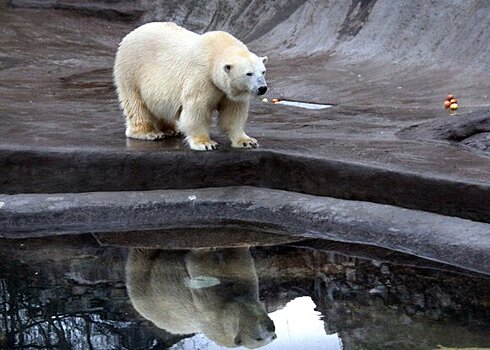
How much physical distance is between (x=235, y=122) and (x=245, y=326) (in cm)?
221

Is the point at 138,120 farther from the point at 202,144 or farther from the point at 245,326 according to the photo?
the point at 245,326

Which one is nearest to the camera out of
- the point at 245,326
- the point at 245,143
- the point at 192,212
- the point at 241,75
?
the point at 245,326

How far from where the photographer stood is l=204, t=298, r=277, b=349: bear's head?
530cm

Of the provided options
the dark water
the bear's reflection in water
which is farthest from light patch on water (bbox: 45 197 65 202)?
the bear's reflection in water

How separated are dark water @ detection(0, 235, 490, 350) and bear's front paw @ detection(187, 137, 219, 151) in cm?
95

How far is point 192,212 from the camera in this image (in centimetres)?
725

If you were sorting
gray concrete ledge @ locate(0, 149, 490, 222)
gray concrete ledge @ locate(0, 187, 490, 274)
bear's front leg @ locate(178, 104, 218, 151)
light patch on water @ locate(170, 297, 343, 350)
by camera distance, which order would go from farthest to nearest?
bear's front leg @ locate(178, 104, 218, 151) → gray concrete ledge @ locate(0, 149, 490, 222) → gray concrete ledge @ locate(0, 187, 490, 274) → light patch on water @ locate(170, 297, 343, 350)

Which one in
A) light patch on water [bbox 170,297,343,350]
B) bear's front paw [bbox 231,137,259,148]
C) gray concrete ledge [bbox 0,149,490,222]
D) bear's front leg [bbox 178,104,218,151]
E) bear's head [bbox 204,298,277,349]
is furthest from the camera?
bear's front paw [bbox 231,137,259,148]

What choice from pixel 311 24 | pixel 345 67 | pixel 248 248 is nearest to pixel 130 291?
pixel 248 248

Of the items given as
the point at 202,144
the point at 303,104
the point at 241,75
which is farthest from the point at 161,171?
the point at 303,104

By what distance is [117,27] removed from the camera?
65.1 ft

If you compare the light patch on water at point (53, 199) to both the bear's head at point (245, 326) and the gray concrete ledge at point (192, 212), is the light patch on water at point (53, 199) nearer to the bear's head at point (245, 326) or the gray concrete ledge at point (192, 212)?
the gray concrete ledge at point (192, 212)

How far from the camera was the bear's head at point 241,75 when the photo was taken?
678 centimetres

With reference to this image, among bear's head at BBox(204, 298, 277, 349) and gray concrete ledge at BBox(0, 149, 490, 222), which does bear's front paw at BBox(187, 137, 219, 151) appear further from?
bear's head at BBox(204, 298, 277, 349)
